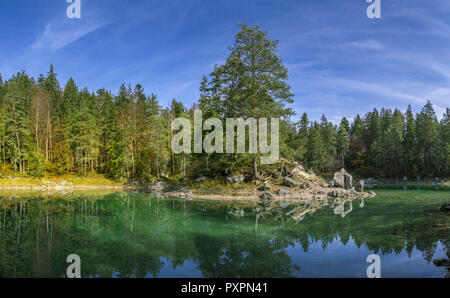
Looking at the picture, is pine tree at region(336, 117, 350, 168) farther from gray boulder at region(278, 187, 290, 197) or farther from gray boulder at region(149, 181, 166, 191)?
gray boulder at region(149, 181, 166, 191)

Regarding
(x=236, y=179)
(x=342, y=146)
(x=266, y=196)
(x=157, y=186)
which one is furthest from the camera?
(x=342, y=146)

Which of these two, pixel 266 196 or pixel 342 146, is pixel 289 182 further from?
pixel 342 146

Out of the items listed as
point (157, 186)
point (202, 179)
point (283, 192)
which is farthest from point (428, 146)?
point (157, 186)

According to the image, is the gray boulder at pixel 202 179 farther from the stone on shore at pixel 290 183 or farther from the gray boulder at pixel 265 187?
the stone on shore at pixel 290 183

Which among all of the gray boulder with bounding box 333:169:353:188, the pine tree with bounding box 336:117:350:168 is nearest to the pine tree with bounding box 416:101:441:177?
the pine tree with bounding box 336:117:350:168

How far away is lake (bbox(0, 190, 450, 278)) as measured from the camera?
863 cm

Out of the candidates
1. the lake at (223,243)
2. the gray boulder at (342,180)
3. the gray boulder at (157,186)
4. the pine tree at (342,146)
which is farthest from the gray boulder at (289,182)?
the pine tree at (342,146)

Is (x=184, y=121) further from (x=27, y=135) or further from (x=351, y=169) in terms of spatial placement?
(x=351, y=169)

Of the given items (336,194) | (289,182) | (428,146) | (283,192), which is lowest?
(336,194)

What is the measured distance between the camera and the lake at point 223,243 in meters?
8.63

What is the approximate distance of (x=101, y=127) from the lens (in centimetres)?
4953

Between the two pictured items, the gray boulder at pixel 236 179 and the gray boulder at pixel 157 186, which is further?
the gray boulder at pixel 157 186

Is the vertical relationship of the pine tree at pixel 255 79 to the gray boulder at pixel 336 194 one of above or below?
above

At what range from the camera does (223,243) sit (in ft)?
39.0
